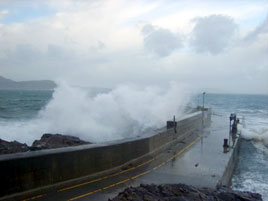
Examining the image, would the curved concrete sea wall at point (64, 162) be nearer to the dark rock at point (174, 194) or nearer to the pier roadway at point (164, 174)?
the pier roadway at point (164, 174)

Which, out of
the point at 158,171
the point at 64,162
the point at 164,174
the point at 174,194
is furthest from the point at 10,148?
the point at 174,194

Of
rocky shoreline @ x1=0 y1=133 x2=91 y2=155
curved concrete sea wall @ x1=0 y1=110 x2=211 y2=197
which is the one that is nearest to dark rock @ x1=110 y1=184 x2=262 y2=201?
curved concrete sea wall @ x1=0 y1=110 x2=211 y2=197

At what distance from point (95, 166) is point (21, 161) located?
90.6 inches

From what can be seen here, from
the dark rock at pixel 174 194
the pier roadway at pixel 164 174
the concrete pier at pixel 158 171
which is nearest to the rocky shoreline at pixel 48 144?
the concrete pier at pixel 158 171

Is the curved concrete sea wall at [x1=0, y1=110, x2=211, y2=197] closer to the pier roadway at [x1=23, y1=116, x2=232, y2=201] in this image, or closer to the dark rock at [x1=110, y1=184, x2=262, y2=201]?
the pier roadway at [x1=23, y1=116, x2=232, y2=201]

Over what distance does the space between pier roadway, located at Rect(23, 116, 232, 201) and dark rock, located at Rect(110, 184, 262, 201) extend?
674mm

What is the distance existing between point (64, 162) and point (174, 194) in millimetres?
2764

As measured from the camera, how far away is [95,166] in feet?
26.0

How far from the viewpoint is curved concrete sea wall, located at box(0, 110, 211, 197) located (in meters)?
5.98

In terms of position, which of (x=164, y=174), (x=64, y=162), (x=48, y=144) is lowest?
(x=164, y=174)

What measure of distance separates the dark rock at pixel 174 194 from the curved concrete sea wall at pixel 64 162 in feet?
5.80

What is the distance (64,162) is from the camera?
707cm

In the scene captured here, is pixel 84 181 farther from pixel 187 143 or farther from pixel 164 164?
pixel 187 143

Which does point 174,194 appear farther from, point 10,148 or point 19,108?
point 19,108
